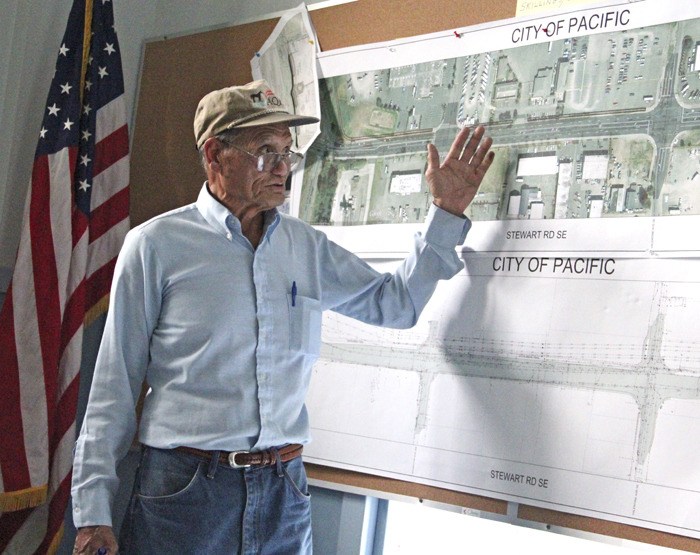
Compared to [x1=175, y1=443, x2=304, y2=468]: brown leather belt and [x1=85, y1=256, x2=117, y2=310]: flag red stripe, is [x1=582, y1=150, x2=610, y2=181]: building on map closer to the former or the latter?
[x1=175, y1=443, x2=304, y2=468]: brown leather belt

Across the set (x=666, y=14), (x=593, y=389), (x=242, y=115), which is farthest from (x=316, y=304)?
(x=666, y=14)

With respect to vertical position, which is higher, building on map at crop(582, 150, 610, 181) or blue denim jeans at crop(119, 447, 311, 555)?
building on map at crop(582, 150, 610, 181)

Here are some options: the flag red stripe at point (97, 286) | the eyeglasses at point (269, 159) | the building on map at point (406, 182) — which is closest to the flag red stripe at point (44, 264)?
the flag red stripe at point (97, 286)

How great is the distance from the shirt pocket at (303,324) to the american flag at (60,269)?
94cm

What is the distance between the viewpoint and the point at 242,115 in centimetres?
178

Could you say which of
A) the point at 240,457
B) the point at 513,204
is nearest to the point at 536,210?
the point at 513,204

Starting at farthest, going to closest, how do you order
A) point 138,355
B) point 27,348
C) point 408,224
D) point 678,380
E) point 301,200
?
point 27,348, point 301,200, point 408,224, point 138,355, point 678,380

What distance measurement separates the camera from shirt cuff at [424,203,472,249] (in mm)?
1791

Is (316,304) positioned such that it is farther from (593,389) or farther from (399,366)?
(593,389)

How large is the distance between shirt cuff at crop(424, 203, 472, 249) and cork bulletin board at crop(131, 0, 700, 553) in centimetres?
47

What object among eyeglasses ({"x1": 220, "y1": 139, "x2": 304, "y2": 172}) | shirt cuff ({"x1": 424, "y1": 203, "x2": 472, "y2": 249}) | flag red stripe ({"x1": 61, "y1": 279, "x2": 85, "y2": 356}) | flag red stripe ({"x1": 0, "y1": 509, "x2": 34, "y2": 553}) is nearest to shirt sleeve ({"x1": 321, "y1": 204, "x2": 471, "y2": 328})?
shirt cuff ({"x1": 424, "y1": 203, "x2": 472, "y2": 249})

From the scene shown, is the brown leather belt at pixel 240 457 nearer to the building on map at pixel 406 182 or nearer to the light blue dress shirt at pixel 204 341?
the light blue dress shirt at pixel 204 341

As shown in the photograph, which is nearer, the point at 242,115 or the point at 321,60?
the point at 242,115

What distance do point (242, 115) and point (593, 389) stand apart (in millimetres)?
876
